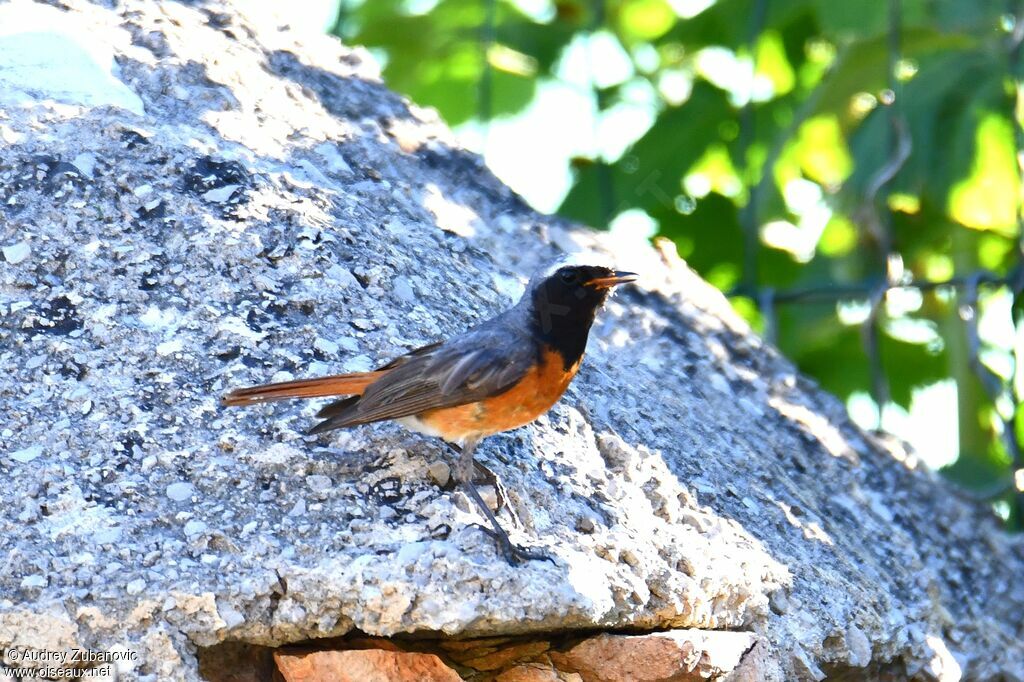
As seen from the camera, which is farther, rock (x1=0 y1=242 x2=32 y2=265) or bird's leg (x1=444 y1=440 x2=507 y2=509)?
rock (x1=0 y1=242 x2=32 y2=265)

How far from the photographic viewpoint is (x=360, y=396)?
3.16 meters

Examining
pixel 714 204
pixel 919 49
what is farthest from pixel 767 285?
pixel 919 49

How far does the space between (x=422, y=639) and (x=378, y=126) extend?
6.88 feet

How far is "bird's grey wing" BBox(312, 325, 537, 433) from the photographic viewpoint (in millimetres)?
3145

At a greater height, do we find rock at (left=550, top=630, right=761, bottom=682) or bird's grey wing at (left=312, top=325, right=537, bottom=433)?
bird's grey wing at (left=312, top=325, right=537, bottom=433)

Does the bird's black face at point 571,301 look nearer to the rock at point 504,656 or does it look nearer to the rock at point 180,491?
the rock at point 504,656

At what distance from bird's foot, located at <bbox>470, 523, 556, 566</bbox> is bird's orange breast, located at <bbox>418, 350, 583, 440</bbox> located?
1.37 feet

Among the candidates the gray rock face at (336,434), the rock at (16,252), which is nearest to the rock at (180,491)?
the gray rock face at (336,434)

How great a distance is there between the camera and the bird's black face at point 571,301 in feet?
11.5

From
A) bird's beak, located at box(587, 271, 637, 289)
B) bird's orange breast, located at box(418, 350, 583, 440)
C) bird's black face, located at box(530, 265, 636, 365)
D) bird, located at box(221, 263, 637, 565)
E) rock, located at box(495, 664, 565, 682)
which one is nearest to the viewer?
rock, located at box(495, 664, 565, 682)

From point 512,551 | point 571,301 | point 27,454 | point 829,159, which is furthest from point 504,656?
point 829,159

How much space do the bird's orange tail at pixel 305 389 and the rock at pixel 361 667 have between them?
0.58 metres

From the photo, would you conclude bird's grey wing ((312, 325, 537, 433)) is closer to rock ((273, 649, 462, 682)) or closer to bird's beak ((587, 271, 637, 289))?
bird's beak ((587, 271, 637, 289))

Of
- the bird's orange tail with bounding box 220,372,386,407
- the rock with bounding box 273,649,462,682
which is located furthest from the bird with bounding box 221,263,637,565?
the rock with bounding box 273,649,462,682
